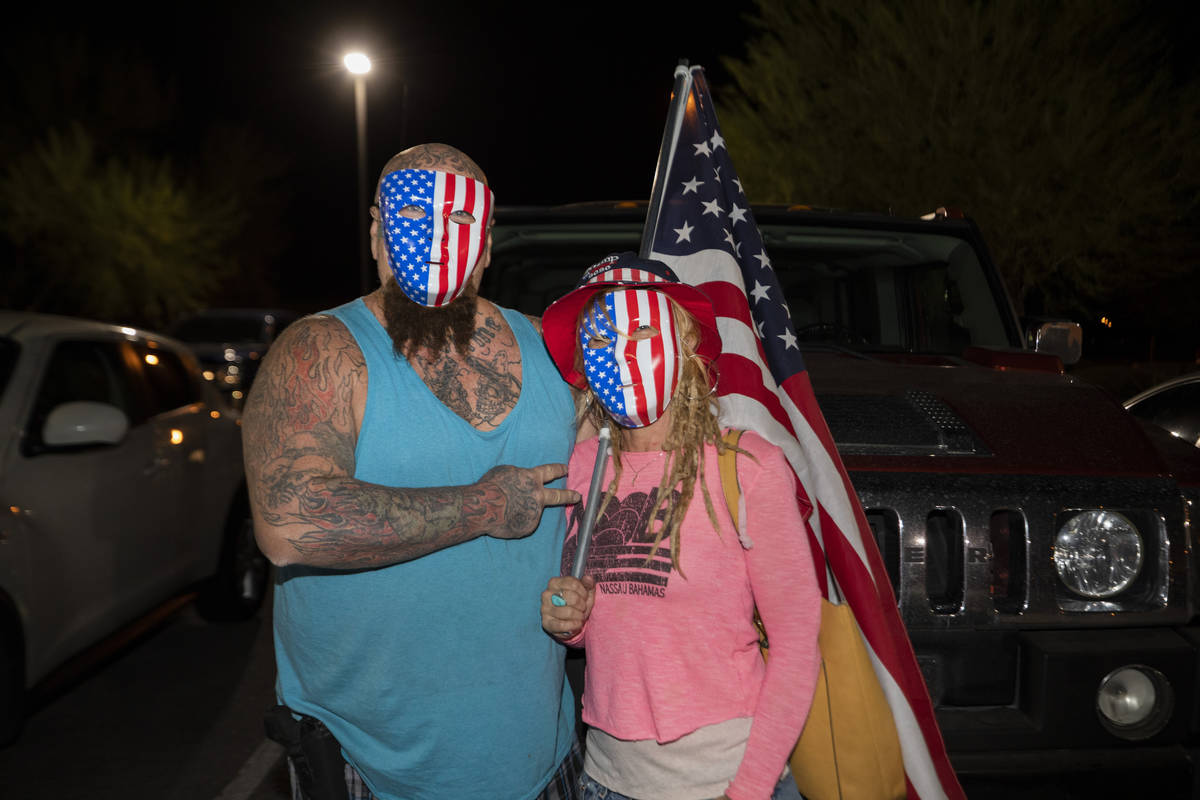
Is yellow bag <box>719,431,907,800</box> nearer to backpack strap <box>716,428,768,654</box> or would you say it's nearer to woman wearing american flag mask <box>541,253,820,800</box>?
backpack strap <box>716,428,768,654</box>

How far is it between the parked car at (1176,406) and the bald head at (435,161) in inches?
176

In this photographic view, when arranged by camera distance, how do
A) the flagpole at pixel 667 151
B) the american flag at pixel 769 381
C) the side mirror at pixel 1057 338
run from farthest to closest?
the side mirror at pixel 1057 338 → the flagpole at pixel 667 151 → the american flag at pixel 769 381

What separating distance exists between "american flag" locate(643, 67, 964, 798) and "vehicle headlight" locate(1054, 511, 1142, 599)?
2.15 ft

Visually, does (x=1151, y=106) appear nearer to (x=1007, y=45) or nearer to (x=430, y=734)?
(x=1007, y=45)

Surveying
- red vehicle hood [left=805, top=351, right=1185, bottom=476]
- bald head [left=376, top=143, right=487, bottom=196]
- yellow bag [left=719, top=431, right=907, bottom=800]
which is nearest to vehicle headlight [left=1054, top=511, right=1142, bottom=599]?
red vehicle hood [left=805, top=351, right=1185, bottom=476]

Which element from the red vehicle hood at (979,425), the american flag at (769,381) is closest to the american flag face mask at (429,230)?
the american flag at (769,381)

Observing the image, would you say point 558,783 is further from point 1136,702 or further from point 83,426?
point 83,426

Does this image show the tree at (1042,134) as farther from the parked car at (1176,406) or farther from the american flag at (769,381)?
the american flag at (769,381)

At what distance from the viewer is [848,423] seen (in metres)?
2.97

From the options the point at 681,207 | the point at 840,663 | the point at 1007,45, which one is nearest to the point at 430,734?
the point at 840,663

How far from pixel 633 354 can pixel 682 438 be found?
0.21 meters

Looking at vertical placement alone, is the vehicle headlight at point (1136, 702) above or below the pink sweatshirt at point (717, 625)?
below

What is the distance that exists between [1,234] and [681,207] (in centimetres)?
2935

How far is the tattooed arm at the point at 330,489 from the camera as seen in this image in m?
1.89
